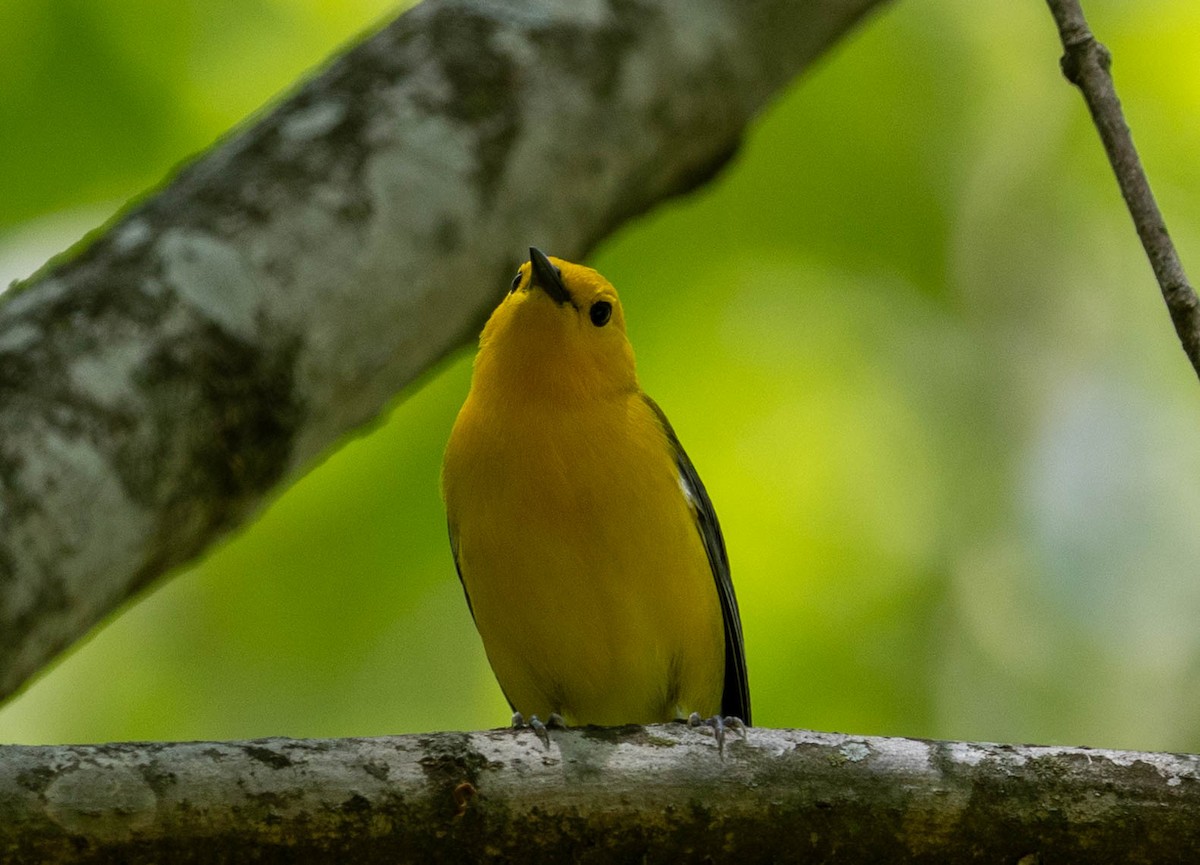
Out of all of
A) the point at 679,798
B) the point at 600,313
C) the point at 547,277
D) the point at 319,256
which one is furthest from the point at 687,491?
the point at 679,798

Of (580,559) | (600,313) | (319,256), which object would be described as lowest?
(580,559)

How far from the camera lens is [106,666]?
20.9 feet

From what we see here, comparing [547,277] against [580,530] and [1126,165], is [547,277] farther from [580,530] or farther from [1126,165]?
[1126,165]

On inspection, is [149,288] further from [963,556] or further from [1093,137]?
[1093,137]

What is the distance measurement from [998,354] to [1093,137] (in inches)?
45.7

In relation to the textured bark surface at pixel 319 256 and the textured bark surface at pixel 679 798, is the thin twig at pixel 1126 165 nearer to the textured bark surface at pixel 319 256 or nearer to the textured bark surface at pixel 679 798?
the textured bark surface at pixel 679 798

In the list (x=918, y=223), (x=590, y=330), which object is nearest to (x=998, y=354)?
(x=918, y=223)

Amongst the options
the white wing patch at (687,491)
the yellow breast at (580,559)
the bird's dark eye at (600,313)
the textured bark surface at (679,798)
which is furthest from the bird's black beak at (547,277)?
the textured bark surface at (679,798)

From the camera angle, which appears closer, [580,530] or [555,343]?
[580,530]

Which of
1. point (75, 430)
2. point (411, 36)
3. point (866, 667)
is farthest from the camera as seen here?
point (866, 667)

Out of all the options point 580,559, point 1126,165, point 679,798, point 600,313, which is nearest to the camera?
point 679,798

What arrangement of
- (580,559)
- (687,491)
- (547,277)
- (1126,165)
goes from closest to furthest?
(1126,165)
(580,559)
(547,277)
(687,491)

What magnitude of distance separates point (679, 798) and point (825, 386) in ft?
13.8

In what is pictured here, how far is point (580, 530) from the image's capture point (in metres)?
4.52
